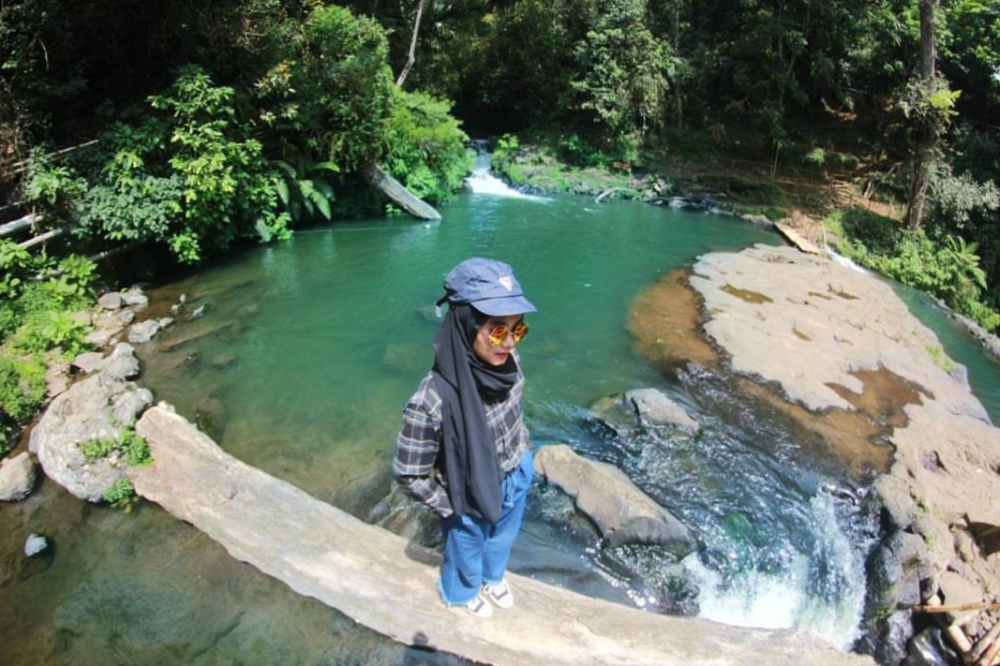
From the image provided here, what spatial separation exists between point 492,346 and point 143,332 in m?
7.15

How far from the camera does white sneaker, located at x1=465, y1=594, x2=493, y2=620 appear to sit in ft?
11.7

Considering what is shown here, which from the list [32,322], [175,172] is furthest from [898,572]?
[175,172]

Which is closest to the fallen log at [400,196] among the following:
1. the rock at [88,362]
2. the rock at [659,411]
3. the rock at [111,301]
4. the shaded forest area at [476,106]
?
the shaded forest area at [476,106]

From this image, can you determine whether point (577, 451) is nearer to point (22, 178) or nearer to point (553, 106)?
point (22, 178)

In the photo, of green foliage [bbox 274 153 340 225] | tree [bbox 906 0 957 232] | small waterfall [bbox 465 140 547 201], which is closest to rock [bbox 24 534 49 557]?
green foliage [bbox 274 153 340 225]

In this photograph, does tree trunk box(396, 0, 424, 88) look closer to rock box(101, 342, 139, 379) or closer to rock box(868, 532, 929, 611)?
rock box(101, 342, 139, 379)

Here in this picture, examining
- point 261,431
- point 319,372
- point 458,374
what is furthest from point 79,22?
point 458,374

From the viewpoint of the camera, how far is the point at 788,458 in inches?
243

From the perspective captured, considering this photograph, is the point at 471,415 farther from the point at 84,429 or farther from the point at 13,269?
the point at 13,269

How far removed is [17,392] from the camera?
586 centimetres

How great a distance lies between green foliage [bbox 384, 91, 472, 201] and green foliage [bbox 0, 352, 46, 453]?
32.5 feet

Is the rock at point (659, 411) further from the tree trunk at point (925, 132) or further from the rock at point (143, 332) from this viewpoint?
the tree trunk at point (925, 132)

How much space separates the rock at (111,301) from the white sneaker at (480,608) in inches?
301

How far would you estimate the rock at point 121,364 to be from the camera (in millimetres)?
6691
